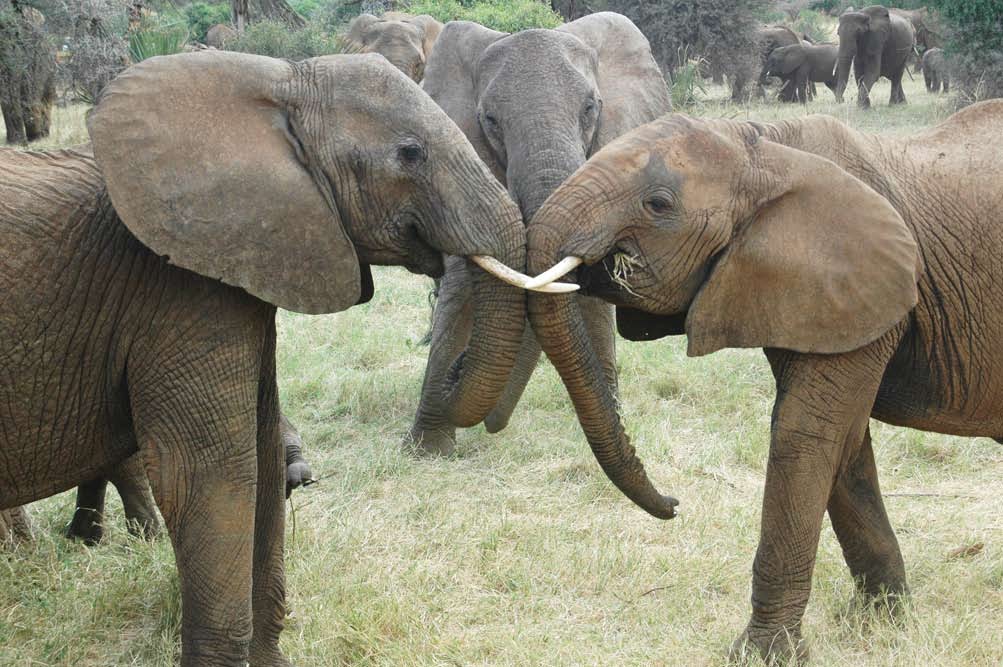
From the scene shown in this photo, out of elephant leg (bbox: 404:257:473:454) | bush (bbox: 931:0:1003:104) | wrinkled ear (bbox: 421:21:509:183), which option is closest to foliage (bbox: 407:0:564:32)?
wrinkled ear (bbox: 421:21:509:183)

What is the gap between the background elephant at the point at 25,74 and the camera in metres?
16.3

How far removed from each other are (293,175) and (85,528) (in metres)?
2.50

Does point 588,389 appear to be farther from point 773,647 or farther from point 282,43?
point 282,43

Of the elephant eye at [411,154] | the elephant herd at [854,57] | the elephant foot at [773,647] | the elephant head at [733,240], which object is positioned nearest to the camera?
the elephant eye at [411,154]

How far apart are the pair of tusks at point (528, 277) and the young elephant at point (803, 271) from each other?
2 cm

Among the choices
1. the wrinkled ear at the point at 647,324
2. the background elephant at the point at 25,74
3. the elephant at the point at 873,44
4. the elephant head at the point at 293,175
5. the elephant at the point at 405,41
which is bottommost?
the elephant at the point at 873,44

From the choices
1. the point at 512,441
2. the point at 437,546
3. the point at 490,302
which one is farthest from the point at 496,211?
the point at 512,441

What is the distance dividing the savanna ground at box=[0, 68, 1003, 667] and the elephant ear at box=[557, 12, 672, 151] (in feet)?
4.96

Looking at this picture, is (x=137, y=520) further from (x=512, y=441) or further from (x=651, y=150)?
(x=651, y=150)

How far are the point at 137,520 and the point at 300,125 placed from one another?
2.38 m

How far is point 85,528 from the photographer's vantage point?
532 cm

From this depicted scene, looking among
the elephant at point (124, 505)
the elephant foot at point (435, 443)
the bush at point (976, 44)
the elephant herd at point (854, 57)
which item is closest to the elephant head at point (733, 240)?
the elephant at point (124, 505)

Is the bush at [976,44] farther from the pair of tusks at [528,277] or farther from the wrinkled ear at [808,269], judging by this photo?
the pair of tusks at [528,277]

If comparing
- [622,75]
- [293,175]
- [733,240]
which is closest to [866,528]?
[733,240]
